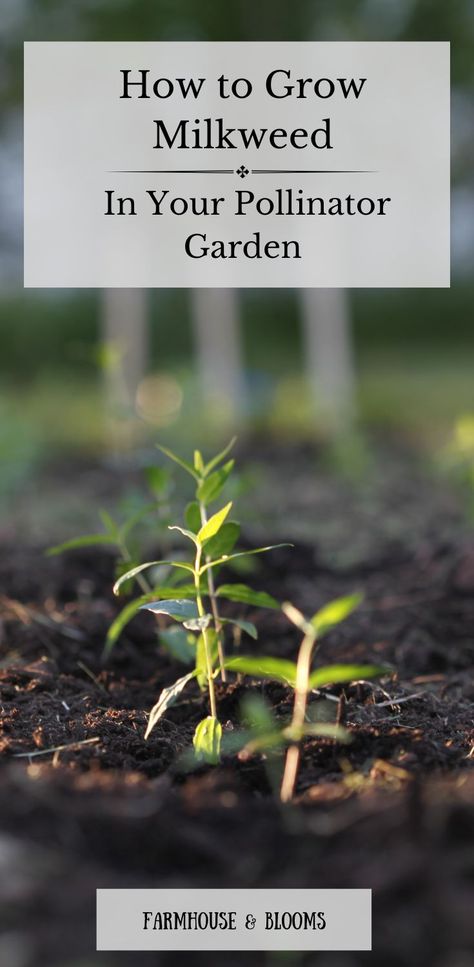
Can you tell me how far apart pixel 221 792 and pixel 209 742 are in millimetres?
189

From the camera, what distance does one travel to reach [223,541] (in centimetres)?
166

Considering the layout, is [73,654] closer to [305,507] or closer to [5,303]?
[305,507]

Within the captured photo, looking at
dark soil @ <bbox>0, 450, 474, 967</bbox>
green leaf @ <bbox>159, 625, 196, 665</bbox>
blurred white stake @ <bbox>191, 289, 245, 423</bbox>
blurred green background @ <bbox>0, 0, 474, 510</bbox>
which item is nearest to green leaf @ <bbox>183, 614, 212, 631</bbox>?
dark soil @ <bbox>0, 450, 474, 967</bbox>

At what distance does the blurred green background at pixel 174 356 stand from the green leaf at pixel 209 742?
7.68 ft

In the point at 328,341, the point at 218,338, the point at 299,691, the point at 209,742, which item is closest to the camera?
the point at 299,691

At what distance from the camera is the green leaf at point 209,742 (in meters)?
1.44

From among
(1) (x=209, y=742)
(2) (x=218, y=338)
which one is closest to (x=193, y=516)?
(1) (x=209, y=742)

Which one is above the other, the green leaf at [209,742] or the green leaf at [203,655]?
the green leaf at [203,655]

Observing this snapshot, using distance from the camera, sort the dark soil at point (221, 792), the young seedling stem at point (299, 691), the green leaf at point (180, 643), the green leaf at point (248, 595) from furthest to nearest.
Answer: the green leaf at point (180, 643) < the green leaf at point (248, 595) < the young seedling stem at point (299, 691) < the dark soil at point (221, 792)

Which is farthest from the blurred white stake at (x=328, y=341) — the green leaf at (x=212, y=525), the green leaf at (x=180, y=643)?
the green leaf at (x=212, y=525)

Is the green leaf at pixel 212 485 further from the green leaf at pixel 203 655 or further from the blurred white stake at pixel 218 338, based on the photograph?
the blurred white stake at pixel 218 338

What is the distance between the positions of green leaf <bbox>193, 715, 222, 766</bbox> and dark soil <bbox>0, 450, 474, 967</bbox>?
1.2 inches

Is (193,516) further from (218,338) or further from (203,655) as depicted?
(218,338)

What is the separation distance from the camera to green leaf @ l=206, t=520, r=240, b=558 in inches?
64.9
